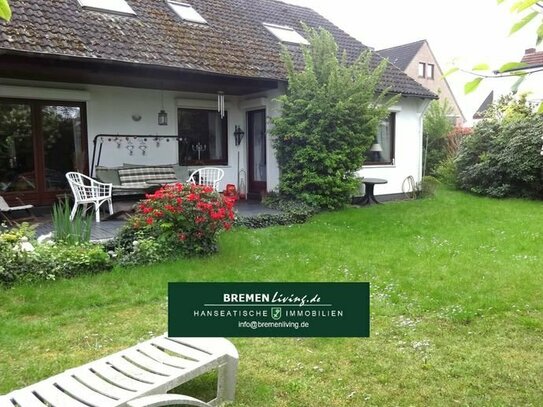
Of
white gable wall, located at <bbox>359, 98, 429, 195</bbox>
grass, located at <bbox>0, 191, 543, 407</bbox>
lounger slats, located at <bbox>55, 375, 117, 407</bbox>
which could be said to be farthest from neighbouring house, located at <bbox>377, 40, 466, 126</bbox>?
lounger slats, located at <bbox>55, 375, 117, 407</bbox>

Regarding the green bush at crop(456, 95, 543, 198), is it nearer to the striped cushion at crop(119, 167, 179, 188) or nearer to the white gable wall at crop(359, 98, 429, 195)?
the white gable wall at crop(359, 98, 429, 195)

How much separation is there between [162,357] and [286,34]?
1104 centimetres

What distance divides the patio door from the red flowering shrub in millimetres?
Result: 3964

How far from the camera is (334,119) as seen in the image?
9.35 m

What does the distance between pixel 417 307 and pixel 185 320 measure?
2765mm

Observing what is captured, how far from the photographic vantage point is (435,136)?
18359 mm

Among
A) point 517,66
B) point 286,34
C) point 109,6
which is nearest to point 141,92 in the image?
point 109,6

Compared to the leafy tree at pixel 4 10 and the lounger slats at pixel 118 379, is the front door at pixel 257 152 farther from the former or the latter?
the leafy tree at pixel 4 10

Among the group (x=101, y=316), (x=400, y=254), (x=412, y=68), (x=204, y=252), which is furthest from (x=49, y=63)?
→ (x=412, y=68)

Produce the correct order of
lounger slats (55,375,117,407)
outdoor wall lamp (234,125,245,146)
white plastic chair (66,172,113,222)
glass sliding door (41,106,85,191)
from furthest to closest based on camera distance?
outdoor wall lamp (234,125,245,146) → glass sliding door (41,106,85,191) → white plastic chair (66,172,113,222) → lounger slats (55,375,117,407)

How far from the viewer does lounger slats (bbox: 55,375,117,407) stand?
2.20 meters

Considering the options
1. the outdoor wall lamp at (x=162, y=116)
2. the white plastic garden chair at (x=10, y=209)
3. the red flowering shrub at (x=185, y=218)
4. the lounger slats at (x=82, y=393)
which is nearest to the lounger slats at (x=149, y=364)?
the lounger slats at (x=82, y=393)

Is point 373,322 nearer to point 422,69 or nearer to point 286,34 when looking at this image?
point 286,34

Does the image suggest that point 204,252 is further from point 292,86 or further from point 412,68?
point 412,68
